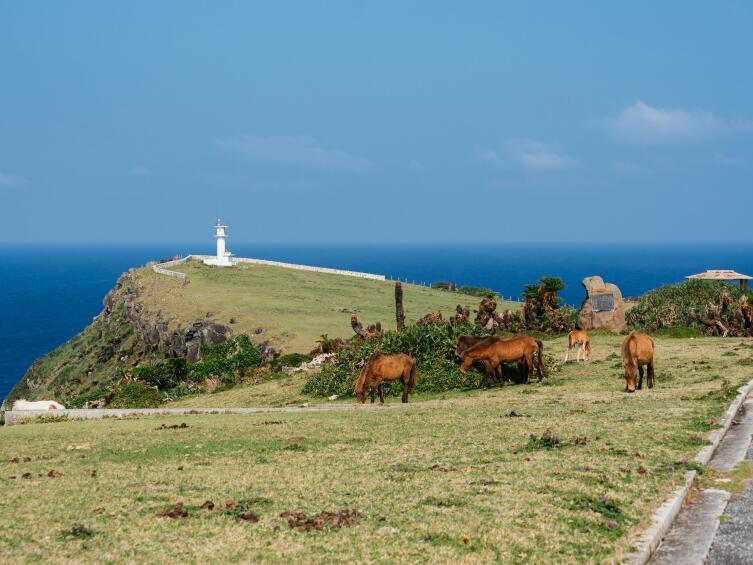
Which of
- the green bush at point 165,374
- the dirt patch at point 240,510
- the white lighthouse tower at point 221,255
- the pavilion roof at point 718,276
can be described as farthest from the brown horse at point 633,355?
the white lighthouse tower at point 221,255

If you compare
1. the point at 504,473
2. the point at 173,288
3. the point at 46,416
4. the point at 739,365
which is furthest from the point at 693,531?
the point at 173,288

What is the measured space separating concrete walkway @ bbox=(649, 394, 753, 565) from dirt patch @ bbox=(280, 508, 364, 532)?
3629 millimetres

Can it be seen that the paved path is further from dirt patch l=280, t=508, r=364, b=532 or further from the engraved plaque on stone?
the engraved plaque on stone

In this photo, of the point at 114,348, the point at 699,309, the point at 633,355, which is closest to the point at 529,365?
the point at 633,355

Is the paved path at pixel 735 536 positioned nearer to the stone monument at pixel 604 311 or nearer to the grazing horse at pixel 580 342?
the grazing horse at pixel 580 342

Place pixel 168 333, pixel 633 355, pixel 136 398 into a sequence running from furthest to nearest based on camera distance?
pixel 168 333, pixel 136 398, pixel 633 355

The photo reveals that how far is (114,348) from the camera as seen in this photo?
274ft

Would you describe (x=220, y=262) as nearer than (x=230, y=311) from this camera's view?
No

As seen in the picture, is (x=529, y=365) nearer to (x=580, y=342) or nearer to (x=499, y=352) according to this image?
(x=499, y=352)

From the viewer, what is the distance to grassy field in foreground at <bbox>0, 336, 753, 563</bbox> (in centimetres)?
945

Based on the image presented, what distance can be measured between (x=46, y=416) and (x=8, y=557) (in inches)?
728

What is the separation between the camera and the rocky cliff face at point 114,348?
64312 millimetres

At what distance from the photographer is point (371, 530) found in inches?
391

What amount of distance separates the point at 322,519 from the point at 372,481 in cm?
239
